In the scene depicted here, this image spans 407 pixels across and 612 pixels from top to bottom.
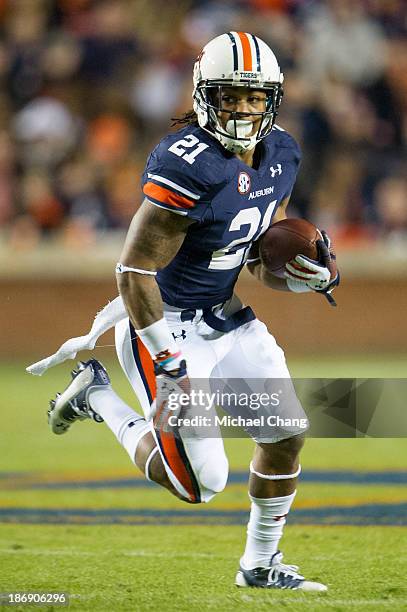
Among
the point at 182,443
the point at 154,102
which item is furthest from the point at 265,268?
the point at 154,102

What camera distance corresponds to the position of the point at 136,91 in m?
9.38

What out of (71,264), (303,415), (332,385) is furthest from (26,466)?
(71,264)

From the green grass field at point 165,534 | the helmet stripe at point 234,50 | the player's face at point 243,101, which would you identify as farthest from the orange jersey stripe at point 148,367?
the helmet stripe at point 234,50

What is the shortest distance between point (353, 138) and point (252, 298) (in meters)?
1.61

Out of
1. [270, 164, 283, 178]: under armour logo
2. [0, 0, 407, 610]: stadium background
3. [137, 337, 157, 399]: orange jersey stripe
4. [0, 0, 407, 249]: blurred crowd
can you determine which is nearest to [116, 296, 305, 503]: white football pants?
[137, 337, 157, 399]: orange jersey stripe

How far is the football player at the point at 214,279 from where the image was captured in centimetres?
329

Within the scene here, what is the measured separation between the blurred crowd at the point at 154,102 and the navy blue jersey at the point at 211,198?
16.6 ft

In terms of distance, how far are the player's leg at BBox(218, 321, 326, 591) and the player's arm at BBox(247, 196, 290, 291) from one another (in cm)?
26

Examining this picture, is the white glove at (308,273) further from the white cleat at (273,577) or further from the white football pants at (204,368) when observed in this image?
the white cleat at (273,577)

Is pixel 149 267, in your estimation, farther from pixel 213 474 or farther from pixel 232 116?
pixel 213 474

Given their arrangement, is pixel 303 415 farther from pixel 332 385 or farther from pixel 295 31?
pixel 295 31

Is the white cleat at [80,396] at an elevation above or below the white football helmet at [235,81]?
below

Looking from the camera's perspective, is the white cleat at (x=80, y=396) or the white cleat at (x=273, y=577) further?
the white cleat at (x=80, y=396)

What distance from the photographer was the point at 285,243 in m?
3.53
